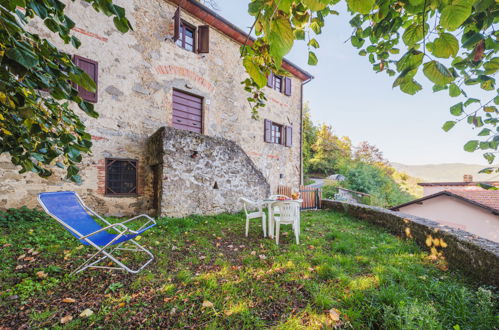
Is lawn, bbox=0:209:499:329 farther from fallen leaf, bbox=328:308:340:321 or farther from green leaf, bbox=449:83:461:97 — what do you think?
green leaf, bbox=449:83:461:97

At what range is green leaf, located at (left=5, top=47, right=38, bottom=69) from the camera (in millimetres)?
821

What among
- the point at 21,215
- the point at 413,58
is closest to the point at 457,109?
the point at 413,58

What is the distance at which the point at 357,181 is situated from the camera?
13.6 metres

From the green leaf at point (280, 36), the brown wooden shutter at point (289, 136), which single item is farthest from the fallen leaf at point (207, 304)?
the brown wooden shutter at point (289, 136)

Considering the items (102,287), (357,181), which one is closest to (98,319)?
(102,287)

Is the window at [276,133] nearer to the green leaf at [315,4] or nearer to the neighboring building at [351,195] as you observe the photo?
the neighboring building at [351,195]

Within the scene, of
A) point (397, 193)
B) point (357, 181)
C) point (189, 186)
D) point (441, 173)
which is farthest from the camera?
point (441, 173)

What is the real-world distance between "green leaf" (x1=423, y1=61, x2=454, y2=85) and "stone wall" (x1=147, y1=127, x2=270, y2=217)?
535 centimetres

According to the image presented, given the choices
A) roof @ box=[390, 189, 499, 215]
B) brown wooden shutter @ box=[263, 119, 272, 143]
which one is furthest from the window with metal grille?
roof @ box=[390, 189, 499, 215]

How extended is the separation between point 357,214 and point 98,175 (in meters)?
7.55

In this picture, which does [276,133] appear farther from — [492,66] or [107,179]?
[492,66]

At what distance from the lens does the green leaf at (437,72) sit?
34.8 inches

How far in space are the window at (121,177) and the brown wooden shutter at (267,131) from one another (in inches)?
229

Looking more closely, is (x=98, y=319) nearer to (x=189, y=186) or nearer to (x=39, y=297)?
(x=39, y=297)
